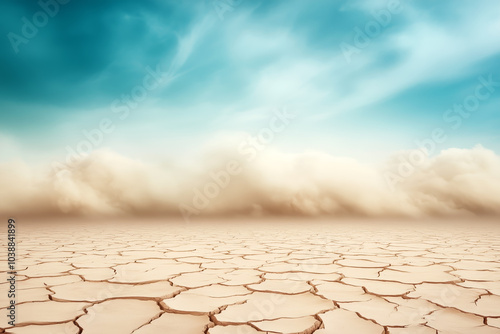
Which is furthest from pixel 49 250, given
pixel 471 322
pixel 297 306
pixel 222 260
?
pixel 471 322

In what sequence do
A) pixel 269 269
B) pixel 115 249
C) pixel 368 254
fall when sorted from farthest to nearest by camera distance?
→ pixel 115 249 < pixel 368 254 < pixel 269 269

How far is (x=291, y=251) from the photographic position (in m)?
2.67

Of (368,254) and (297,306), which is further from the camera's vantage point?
(368,254)

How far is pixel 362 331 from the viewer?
39.0 inches

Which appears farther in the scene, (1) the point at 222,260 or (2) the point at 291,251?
(2) the point at 291,251

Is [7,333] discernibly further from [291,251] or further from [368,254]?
[368,254]

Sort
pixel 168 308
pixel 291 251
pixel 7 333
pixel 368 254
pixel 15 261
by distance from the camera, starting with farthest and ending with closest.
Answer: pixel 291 251 < pixel 368 254 < pixel 15 261 < pixel 168 308 < pixel 7 333

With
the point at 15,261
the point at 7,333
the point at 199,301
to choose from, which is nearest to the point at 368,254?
the point at 199,301

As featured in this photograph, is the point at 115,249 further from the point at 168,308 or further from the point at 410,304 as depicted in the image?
the point at 410,304

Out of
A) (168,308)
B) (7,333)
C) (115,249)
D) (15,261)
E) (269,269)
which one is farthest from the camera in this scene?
(115,249)

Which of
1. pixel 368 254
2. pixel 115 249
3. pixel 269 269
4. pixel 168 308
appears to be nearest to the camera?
pixel 168 308

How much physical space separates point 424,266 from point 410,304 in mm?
889

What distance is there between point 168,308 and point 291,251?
63.1 inches

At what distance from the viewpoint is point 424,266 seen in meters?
2.00
